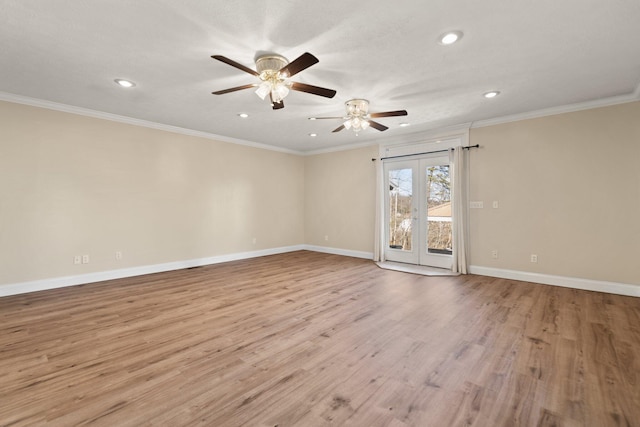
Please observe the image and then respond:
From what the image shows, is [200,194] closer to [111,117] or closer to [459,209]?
[111,117]

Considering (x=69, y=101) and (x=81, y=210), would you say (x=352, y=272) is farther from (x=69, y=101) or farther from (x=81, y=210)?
(x=69, y=101)

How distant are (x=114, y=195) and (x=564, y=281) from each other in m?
7.46

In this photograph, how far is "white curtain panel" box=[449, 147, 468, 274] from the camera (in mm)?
5094

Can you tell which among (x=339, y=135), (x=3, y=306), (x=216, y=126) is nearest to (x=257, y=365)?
(x=3, y=306)

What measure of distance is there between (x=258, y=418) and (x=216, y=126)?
4.99 metres

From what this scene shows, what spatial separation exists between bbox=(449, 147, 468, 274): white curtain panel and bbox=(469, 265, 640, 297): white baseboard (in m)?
0.27

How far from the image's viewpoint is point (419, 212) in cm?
577

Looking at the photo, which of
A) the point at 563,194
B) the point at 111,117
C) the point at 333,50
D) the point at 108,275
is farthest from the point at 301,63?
the point at 108,275

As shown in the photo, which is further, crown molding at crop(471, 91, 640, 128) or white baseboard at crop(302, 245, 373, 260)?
white baseboard at crop(302, 245, 373, 260)

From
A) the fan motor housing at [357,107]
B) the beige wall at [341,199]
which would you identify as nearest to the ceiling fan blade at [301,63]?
the fan motor housing at [357,107]

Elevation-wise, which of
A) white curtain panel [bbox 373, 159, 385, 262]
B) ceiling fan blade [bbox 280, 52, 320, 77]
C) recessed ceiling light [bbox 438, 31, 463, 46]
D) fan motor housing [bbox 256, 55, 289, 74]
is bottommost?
white curtain panel [bbox 373, 159, 385, 262]

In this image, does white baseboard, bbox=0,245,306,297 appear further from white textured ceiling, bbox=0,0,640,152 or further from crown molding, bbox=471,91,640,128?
crown molding, bbox=471,91,640,128

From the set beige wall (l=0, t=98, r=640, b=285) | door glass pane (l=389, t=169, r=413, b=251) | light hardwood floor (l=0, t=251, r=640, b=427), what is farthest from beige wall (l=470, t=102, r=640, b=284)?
door glass pane (l=389, t=169, r=413, b=251)

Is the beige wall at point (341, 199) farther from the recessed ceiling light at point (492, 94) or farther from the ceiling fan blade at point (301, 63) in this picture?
the ceiling fan blade at point (301, 63)
